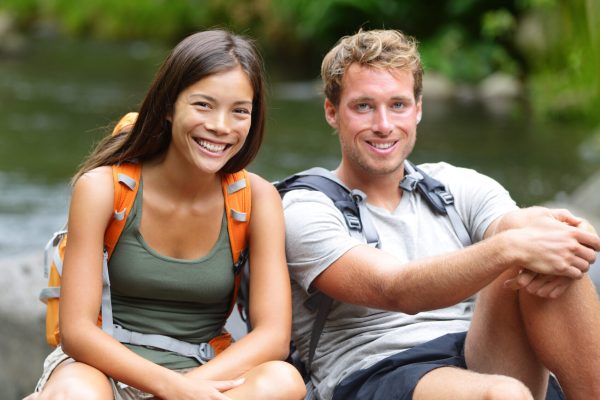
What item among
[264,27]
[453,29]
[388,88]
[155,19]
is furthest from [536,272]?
[155,19]

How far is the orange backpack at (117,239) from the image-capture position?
297cm

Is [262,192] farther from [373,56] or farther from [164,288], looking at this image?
[373,56]

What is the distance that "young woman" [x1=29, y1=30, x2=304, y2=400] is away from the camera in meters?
2.84

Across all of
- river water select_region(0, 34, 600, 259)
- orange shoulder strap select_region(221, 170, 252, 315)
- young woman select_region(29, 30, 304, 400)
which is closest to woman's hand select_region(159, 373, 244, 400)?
young woman select_region(29, 30, 304, 400)

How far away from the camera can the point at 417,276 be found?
2893 mm

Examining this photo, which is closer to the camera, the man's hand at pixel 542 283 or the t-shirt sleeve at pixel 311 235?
the man's hand at pixel 542 283

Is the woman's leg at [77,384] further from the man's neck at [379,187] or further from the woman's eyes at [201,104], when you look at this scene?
the man's neck at [379,187]

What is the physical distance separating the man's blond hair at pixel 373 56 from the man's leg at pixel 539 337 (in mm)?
811

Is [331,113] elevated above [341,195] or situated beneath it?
elevated above

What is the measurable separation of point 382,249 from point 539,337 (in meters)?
0.58

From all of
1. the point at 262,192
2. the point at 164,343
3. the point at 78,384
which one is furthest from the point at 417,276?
the point at 78,384

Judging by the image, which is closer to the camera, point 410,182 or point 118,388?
point 118,388

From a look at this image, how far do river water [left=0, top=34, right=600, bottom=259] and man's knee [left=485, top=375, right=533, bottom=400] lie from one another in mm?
5333

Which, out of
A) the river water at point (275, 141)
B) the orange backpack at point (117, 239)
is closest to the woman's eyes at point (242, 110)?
the orange backpack at point (117, 239)
